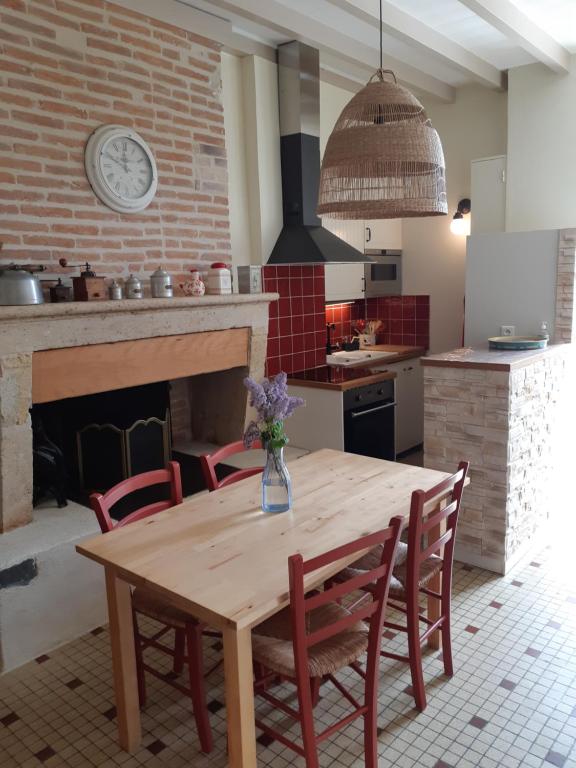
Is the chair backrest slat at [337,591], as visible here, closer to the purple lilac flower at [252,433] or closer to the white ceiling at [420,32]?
the purple lilac flower at [252,433]

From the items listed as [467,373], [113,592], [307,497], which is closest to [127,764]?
[113,592]

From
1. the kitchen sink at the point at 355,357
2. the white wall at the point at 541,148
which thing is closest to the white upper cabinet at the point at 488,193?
the white wall at the point at 541,148

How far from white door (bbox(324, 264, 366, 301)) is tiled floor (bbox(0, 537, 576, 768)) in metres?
2.62

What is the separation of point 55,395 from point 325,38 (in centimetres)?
272

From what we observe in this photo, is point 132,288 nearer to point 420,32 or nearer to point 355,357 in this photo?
point 355,357

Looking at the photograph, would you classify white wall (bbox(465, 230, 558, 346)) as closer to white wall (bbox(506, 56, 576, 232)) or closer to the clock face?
white wall (bbox(506, 56, 576, 232))

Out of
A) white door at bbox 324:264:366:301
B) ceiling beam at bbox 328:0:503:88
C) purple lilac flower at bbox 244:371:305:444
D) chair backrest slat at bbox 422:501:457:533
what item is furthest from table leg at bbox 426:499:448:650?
ceiling beam at bbox 328:0:503:88

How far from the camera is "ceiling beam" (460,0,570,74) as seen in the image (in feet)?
10.4

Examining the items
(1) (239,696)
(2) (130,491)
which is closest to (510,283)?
(2) (130,491)

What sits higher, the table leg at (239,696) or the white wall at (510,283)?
the white wall at (510,283)

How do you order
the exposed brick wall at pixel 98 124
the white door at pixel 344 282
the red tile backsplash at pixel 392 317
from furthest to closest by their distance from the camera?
1. the red tile backsplash at pixel 392 317
2. the white door at pixel 344 282
3. the exposed brick wall at pixel 98 124

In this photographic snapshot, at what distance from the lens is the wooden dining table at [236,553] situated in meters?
1.53

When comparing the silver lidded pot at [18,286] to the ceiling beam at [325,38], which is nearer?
the silver lidded pot at [18,286]

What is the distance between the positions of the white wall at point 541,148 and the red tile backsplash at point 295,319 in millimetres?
1634
